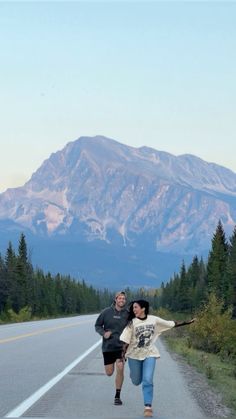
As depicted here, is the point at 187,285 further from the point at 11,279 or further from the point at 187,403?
the point at 187,403

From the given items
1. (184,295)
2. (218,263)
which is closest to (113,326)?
(218,263)

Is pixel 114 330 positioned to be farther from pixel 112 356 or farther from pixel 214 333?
pixel 214 333

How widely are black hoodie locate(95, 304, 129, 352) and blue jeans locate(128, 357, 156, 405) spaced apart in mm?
1085

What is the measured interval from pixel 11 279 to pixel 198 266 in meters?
60.3

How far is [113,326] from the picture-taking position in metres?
12.0

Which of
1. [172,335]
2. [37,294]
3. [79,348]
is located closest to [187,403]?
[79,348]

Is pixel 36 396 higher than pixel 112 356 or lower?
lower

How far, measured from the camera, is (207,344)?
104ft

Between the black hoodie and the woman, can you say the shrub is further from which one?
the woman

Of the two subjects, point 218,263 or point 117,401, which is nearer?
point 117,401

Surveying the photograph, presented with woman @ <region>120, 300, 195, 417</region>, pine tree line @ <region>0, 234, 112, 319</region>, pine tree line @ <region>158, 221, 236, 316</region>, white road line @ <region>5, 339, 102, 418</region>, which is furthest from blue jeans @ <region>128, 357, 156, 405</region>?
pine tree line @ <region>158, 221, 236, 316</region>

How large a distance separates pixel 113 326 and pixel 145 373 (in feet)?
5.05

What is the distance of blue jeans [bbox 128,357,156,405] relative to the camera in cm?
1034

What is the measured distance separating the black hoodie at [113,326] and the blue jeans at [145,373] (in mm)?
1085
